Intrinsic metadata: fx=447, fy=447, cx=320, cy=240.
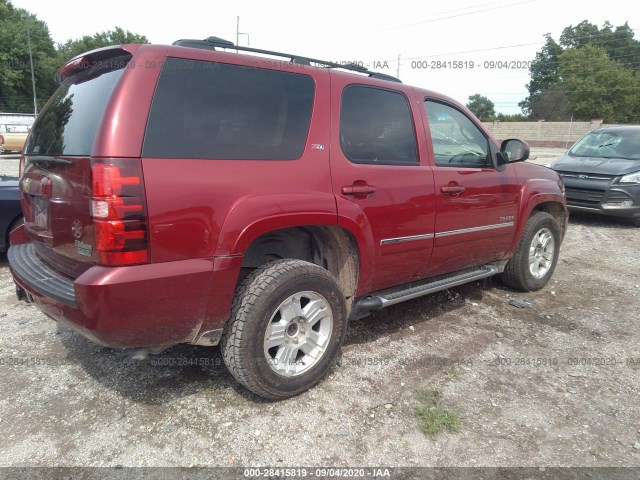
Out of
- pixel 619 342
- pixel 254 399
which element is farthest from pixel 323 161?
pixel 619 342

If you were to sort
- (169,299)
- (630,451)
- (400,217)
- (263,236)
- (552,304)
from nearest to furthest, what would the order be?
(169,299)
(630,451)
(263,236)
(400,217)
(552,304)

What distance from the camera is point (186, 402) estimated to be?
8.66 ft

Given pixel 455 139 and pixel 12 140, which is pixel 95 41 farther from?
pixel 455 139

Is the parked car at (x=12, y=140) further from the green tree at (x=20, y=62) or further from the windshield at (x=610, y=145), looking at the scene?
the green tree at (x=20, y=62)

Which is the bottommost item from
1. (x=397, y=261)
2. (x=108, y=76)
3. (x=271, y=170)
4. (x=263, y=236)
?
(x=397, y=261)

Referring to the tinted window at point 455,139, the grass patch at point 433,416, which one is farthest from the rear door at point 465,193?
the grass patch at point 433,416

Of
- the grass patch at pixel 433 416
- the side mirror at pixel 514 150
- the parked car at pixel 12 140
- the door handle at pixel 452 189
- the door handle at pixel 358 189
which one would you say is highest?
the parked car at pixel 12 140

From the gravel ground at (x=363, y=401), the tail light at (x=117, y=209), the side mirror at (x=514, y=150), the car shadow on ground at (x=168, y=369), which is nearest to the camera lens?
the tail light at (x=117, y=209)

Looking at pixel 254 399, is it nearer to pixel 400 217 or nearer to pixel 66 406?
pixel 66 406

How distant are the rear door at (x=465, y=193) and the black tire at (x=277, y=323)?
115 cm

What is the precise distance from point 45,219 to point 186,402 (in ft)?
4.28

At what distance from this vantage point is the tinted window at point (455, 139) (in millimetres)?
3508

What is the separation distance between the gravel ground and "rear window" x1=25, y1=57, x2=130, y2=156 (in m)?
1.45

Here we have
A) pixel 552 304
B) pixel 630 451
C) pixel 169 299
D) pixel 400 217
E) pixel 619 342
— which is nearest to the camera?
pixel 169 299
